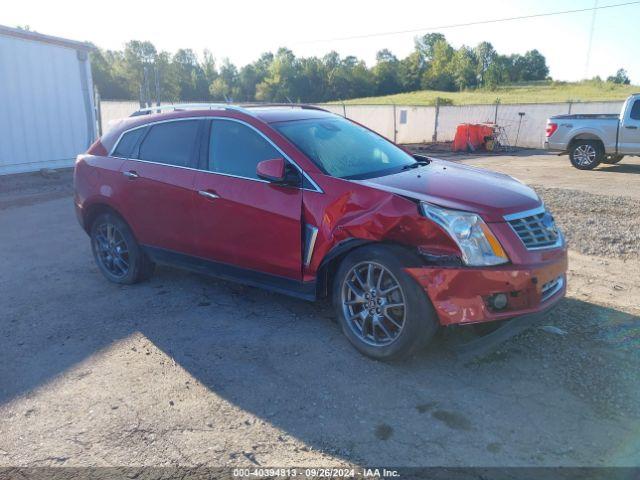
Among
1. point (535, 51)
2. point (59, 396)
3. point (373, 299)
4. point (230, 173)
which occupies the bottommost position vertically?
point (59, 396)

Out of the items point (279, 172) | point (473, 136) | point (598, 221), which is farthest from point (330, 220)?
point (473, 136)

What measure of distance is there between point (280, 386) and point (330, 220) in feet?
3.98

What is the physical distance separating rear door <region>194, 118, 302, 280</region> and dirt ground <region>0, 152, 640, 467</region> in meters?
0.58

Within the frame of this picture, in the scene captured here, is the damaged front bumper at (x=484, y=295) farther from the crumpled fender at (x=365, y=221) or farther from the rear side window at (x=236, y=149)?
the rear side window at (x=236, y=149)

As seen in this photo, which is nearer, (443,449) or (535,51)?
(443,449)

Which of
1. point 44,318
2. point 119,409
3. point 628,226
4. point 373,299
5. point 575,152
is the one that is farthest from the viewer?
point 575,152

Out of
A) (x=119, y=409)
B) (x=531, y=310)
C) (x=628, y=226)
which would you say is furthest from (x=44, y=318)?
(x=628, y=226)

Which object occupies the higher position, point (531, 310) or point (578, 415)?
point (531, 310)

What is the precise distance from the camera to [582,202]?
29.1ft

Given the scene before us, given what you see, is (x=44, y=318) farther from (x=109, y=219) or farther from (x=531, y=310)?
(x=531, y=310)

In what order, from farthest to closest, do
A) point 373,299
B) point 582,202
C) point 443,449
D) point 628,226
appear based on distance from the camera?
point 582,202
point 628,226
point 373,299
point 443,449

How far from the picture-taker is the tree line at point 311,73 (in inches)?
2562

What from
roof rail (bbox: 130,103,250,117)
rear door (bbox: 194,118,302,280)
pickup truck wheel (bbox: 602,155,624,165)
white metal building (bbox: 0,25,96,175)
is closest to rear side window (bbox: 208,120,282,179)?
rear door (bbox: 194,118,302,280)

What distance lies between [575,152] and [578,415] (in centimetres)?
1346
